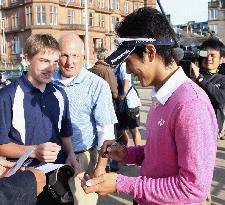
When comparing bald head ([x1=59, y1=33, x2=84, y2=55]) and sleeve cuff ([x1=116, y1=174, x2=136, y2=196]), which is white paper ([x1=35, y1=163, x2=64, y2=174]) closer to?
sleeve cuff ([x1=116, y1=174, x2=136, y2=196])

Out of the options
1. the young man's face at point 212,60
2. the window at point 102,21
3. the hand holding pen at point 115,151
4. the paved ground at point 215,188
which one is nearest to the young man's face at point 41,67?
the hand holding pen at point 115,151

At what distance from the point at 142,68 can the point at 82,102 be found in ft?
4.95

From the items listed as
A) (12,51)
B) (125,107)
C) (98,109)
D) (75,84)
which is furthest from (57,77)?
(12,51)

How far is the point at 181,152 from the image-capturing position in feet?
5.56

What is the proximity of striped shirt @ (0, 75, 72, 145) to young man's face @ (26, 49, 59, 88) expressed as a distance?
0.22 ft

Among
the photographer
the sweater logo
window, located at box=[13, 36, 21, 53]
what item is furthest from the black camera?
window, located at box=[13, 36, 21, 53]

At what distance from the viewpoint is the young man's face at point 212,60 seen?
14.5 ft

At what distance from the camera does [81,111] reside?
334 cm

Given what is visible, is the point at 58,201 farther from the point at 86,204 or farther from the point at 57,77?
the point at 57,77

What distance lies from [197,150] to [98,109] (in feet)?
5.79

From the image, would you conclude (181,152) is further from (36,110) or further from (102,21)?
(102,21)

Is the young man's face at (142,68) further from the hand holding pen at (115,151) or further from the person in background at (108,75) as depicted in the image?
the person in background at (108,75)

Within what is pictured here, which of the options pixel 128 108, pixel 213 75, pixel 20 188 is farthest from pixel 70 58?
pixel 128 108

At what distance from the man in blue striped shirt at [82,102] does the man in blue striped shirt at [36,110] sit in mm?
316
